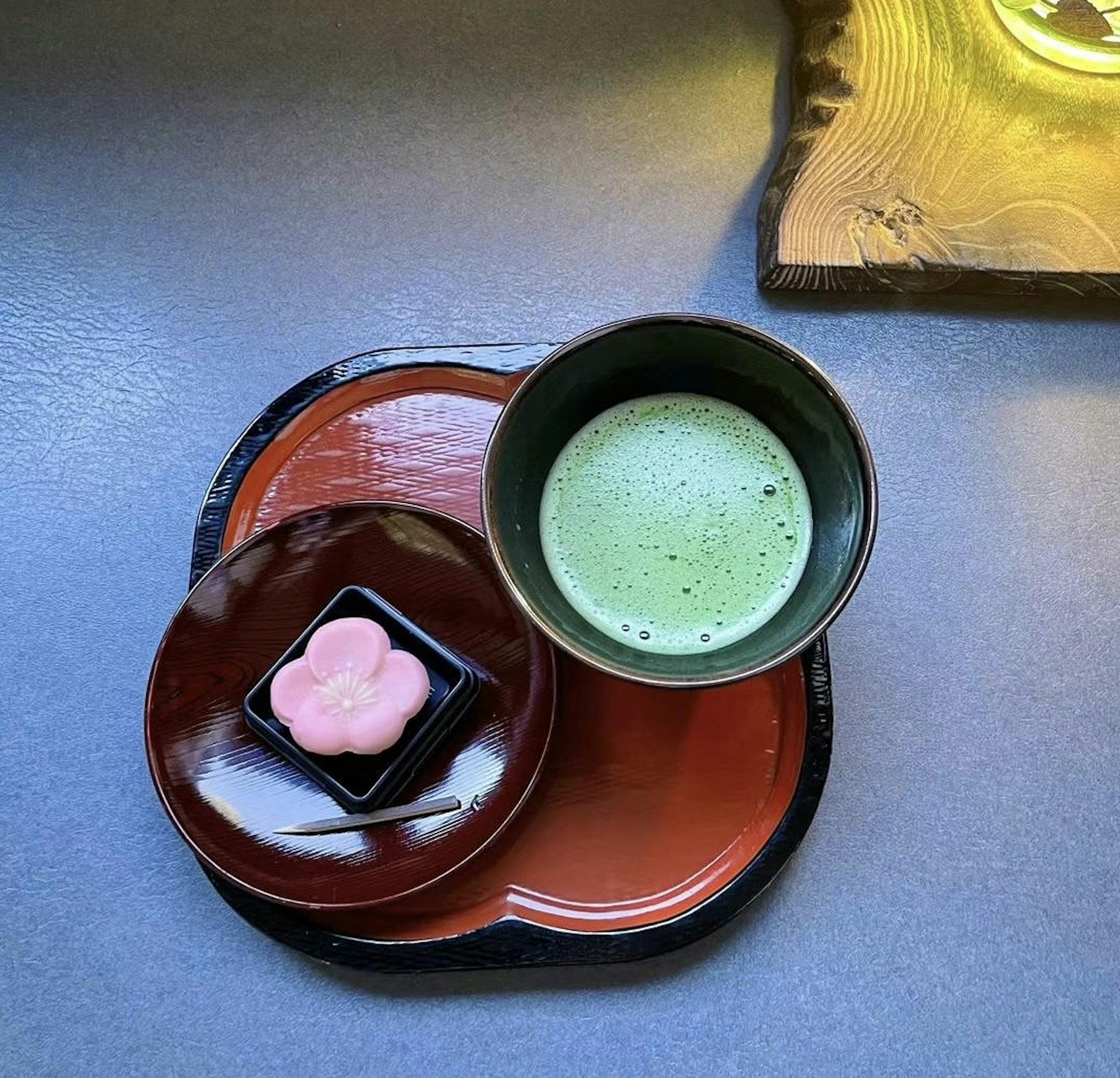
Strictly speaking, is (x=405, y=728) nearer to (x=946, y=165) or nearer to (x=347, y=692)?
(x=347, y=692)

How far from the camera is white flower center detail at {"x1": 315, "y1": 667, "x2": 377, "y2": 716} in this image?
0.84 m

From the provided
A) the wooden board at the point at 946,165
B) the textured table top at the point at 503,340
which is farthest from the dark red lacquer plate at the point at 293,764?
the wooden board at the point at 946,165

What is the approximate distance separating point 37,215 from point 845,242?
3.12 ft

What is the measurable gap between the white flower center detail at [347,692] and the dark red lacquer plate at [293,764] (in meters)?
0.08

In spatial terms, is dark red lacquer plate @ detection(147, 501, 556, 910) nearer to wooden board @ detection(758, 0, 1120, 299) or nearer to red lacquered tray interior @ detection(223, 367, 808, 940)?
red lacquered tray interior @ detection(223, 367, 808, 940)

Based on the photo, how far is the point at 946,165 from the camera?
1064 millimetres

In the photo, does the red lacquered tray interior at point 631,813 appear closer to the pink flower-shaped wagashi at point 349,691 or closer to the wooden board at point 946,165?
the pink flower-shaped wagashi at point 349,691

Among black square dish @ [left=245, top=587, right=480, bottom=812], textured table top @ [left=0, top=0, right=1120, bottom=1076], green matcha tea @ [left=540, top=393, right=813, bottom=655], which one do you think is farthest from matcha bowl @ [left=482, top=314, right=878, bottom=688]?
textured table top @ [left=0, top=0, right=1120, bottom=1076]

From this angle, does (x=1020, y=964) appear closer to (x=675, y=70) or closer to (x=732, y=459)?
(x=732, y=459)

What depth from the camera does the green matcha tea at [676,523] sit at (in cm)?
86

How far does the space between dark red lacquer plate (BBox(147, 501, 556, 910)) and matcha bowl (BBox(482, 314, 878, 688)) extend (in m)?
0.09

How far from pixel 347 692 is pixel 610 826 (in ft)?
0.91

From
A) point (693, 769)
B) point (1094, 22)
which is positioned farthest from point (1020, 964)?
point (1094, 22)

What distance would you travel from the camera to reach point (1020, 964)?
1.02 metres
